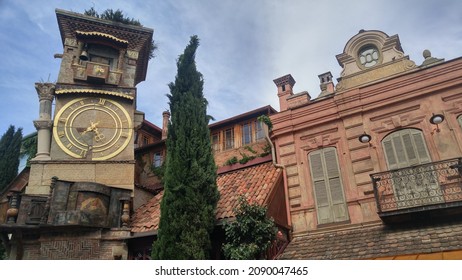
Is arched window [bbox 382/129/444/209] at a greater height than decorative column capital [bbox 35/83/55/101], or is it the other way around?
decorative column capital [bbox 35/83/55/101]

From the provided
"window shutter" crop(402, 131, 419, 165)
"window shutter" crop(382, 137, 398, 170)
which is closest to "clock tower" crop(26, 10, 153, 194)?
"window shutter" crop(382, 137, 398, 170)

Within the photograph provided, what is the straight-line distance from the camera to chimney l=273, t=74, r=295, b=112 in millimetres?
13625

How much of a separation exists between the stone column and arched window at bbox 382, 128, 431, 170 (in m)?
11.0

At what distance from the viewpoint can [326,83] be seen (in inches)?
533

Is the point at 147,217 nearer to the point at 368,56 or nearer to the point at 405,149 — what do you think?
the point at 405,149

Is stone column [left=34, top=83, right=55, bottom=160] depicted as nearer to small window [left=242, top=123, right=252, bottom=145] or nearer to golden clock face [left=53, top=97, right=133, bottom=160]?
golden clock face [left=53, top=97, right=133, bottom=160]

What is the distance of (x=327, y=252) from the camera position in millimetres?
9648

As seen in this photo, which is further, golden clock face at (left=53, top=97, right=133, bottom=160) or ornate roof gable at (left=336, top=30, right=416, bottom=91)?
golden clock face at (left=53, top=97, right=133, bottom=160)

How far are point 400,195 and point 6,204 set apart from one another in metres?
11.3

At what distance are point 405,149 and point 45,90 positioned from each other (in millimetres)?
12489

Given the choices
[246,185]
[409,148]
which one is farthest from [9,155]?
[409,148]

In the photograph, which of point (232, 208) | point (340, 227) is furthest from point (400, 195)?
point (232, 208)
